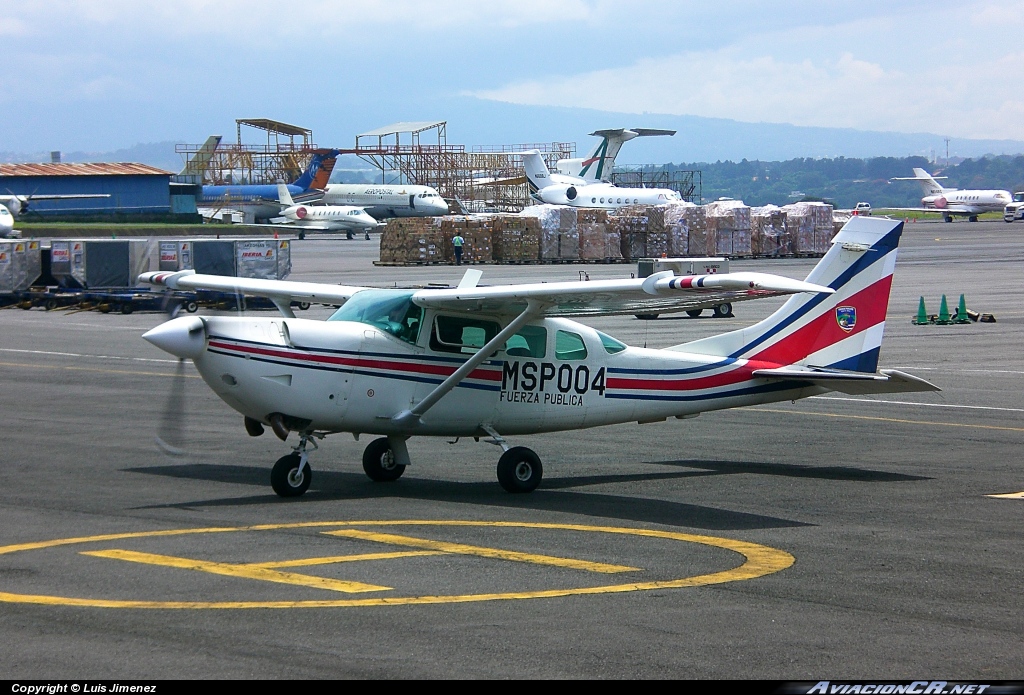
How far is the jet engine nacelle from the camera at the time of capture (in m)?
86.3

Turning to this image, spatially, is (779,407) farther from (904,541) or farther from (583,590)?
(583,590)

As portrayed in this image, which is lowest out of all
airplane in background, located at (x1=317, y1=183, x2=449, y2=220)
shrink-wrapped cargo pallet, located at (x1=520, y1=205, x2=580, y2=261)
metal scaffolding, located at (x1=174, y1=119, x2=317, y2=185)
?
shrink-wrapped cargo pallet, located at (x1=520, y1=205, x2=580, y2=261)

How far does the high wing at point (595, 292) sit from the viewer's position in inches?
398

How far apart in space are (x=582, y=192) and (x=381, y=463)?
7504 centimetres

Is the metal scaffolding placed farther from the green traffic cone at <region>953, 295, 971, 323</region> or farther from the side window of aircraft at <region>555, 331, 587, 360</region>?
the side window of aircraft at <region>555, 331, 587, 360</region>

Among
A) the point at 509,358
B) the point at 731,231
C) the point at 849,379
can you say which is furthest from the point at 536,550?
the point at 731,231

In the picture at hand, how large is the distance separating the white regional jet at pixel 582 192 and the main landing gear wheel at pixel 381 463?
69376 mm

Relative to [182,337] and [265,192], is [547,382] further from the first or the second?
[265,192]

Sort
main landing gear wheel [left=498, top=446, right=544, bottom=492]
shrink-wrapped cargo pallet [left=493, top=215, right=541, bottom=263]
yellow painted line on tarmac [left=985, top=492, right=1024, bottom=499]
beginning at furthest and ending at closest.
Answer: shrink-wrapped cargo pallet [left=493, top=215, right=541, bottom=263]
main landing gear wheel [left=498, top=446, right=544, bottom=492]
yellow painted line on tarmac [left=985, top=492, right=1024, bottom=499]

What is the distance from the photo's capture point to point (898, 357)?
23.6 meters

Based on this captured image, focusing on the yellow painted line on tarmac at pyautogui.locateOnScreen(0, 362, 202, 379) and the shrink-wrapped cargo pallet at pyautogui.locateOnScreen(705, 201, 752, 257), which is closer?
the yellow painted line on tarmac at pyautogui.locateOnScreen(0, 362, 202, 379)

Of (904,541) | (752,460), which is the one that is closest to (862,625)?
(904,541)

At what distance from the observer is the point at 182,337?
10883 millimetres

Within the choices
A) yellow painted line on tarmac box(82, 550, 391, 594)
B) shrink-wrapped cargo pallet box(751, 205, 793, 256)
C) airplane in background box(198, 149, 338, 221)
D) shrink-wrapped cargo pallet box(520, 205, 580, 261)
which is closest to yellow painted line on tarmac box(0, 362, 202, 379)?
yellow painted line on tarmac box(82, 550, 391, 594)
